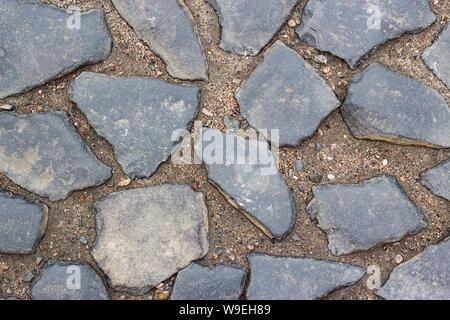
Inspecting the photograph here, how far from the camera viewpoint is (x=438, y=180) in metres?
1.73

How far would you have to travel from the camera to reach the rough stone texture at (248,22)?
1774 mm

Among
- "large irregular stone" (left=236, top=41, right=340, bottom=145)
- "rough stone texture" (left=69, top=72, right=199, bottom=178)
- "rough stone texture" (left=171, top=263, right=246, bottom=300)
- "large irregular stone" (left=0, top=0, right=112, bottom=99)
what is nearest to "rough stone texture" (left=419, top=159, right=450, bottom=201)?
"large irregular stone" (left=236, top=41, right=340, bottom=145)

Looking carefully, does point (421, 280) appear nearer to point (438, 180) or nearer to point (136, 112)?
point (438, 180)

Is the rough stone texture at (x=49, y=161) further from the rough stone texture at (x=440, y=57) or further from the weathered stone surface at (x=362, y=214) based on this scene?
the rough stone texture at (x=440, y=57)

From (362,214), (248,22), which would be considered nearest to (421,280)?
(362,214)

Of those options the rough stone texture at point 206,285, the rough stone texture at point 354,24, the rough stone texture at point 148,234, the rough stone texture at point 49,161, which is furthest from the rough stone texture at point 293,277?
the rough stone texture at point 354,24

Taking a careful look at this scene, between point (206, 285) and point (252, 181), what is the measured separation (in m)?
0.40

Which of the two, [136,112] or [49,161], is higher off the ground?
[136,112]

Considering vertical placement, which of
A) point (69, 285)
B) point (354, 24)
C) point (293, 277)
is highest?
point (354, 24)

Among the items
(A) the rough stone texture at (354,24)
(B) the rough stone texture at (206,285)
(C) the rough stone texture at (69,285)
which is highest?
(A) the rough stone texture at (354,24)

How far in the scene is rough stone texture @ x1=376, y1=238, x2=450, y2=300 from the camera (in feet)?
5.50

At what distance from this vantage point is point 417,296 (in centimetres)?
168

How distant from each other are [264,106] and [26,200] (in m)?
0.92

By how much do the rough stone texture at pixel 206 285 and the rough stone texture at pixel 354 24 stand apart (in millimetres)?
924
